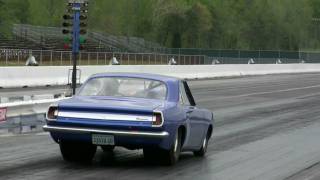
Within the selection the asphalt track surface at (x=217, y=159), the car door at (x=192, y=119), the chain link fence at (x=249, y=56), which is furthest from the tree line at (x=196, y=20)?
the car door at (x=192, y=119)

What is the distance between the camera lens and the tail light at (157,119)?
1012 cm

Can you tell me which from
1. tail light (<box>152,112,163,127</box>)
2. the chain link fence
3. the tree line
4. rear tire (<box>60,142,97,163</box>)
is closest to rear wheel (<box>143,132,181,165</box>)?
tail light (<box>152,112,163,127</box>)

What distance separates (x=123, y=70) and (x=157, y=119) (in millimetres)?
36015

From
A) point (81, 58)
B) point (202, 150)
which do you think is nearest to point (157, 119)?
point (202, 150)

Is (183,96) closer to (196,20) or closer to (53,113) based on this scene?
(53,113)

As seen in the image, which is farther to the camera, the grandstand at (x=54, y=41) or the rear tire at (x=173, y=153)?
the grandstand at (x=54, y=41)

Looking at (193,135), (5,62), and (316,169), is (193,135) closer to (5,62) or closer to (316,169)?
(316,169)

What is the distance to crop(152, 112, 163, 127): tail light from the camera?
399 inches

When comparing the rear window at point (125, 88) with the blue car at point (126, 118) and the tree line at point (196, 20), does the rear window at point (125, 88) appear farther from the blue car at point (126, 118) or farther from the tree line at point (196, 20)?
the tree line at point (196, 20)

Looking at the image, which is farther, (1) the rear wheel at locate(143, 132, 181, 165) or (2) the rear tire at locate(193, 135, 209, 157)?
(2) the rear tire at locate(193, 135, 209, 157)

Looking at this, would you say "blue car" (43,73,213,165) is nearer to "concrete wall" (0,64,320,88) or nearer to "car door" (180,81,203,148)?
"car door" (180,81,203,148)

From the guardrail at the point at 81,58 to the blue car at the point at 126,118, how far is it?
4068 cm

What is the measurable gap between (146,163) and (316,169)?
2662mm

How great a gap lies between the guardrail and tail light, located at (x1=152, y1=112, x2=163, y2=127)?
41828 millimetres
